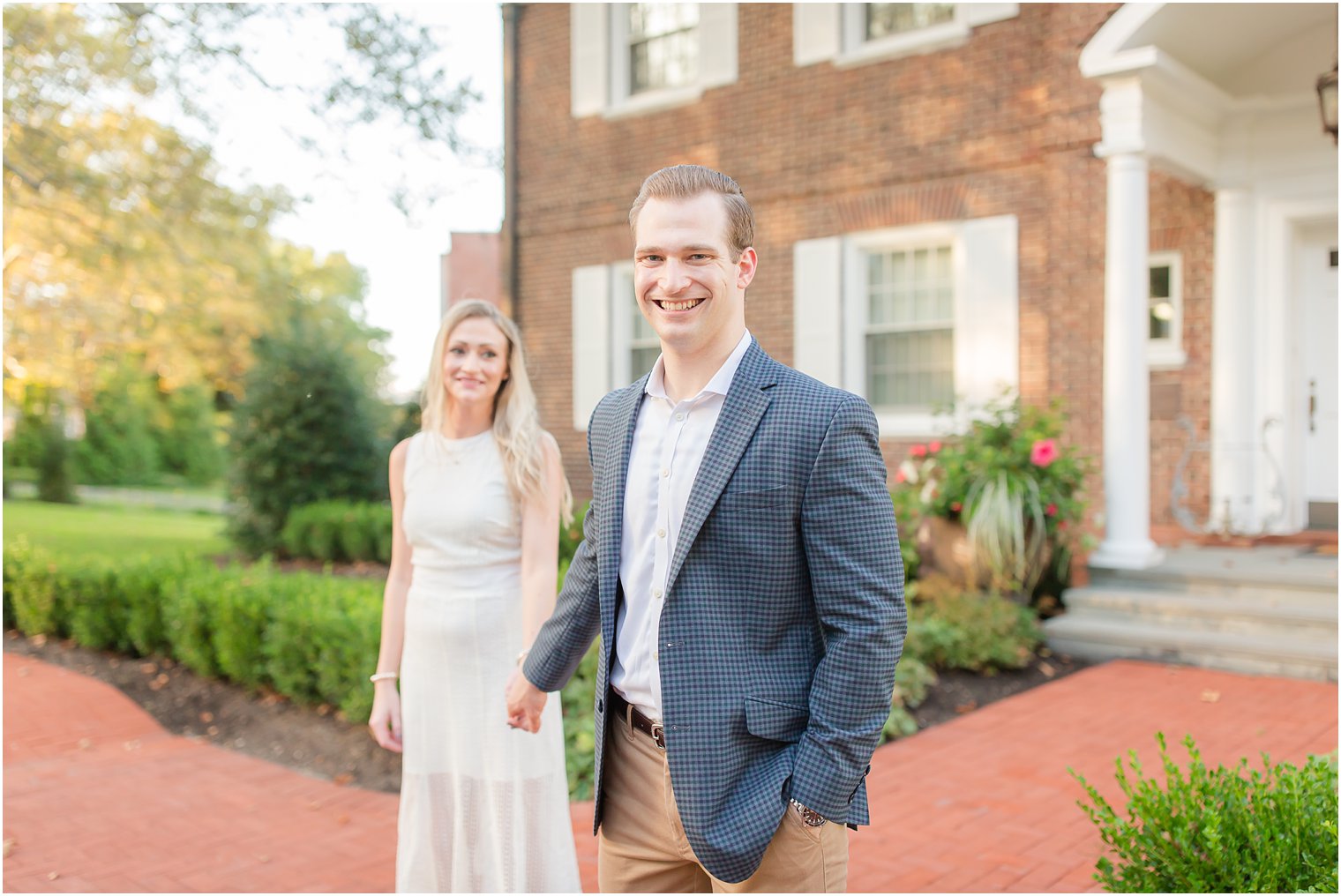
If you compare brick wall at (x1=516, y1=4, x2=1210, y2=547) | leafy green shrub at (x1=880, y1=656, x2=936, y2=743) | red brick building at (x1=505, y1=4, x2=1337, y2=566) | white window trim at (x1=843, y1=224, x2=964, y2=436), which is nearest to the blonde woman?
leafy green shrub at (x1=880, y1=656, x2=936, y2=743)

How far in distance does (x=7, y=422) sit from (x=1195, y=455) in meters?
28.6

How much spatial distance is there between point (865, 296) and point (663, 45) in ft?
12.2

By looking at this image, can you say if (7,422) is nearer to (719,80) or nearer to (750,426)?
(719,80)

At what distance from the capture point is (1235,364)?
939 centimetres

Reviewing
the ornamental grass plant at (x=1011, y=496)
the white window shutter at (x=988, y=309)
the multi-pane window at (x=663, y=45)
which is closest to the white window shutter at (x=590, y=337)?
the multi-pane window at (x=663, y=45)

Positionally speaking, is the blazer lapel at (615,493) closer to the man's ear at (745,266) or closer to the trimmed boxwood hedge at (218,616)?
the man's ear at (745,266)

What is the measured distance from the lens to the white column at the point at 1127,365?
317 inches

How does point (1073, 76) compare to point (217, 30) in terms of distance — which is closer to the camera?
point (1073, 76)

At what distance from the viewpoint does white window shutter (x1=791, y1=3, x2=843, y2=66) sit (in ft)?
33.4

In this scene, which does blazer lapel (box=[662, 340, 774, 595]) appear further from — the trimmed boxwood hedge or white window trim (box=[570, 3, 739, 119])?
white window trim (box=[570, 3, 739, 119])

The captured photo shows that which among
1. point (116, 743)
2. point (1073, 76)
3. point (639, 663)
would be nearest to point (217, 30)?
point (116, 743)

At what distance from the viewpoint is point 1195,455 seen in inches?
386

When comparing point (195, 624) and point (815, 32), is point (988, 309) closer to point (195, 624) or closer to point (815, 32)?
point (815, 32)

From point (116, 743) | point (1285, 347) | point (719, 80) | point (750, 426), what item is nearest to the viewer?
point (750, 426)
